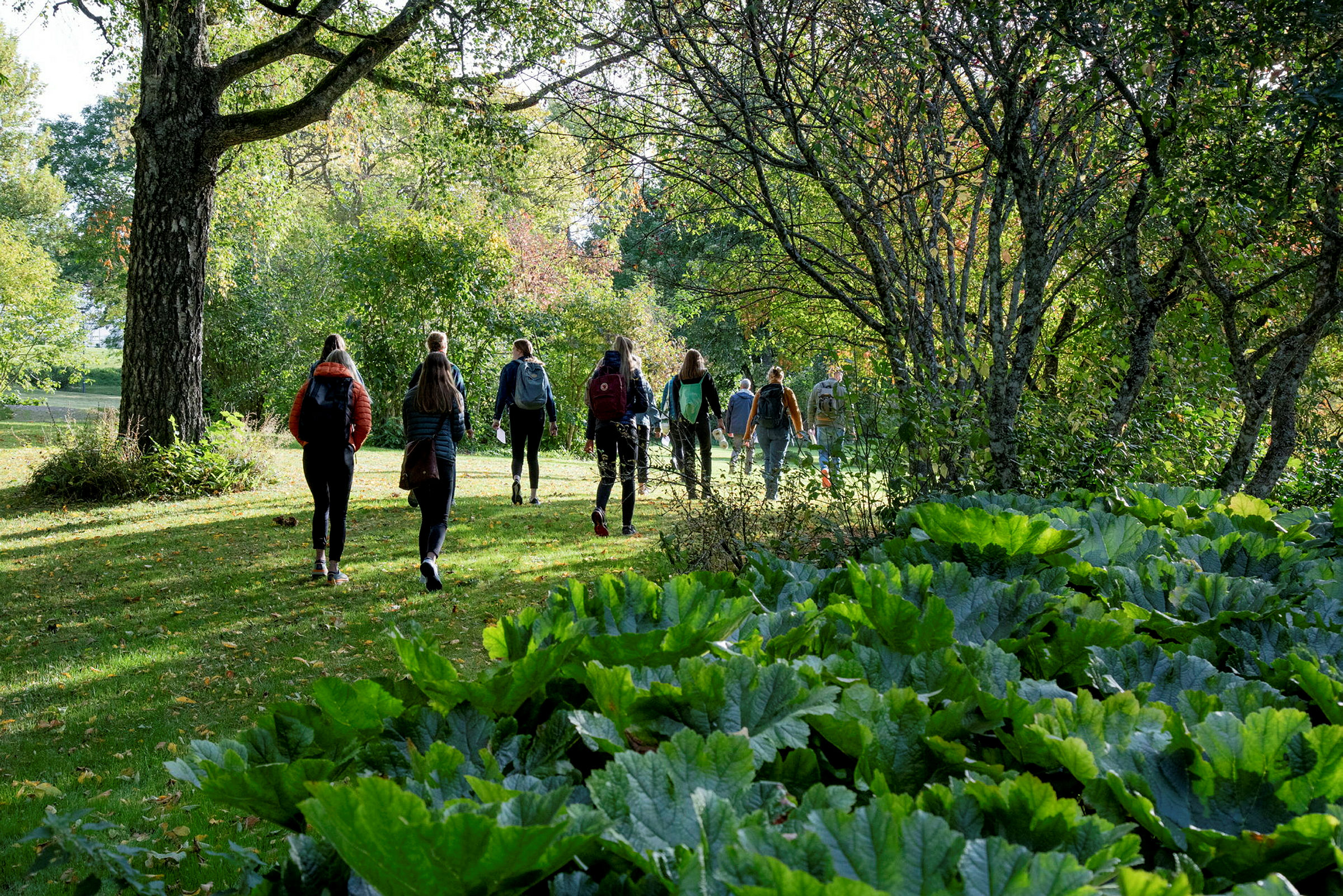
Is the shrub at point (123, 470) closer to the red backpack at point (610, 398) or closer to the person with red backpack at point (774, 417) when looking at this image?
the red backpack at point (610, 398)

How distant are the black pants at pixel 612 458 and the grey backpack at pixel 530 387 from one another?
48.7 inches

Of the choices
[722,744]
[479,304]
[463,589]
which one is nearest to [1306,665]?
[722,744]

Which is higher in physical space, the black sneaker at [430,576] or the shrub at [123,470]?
the shrub at [123,470]

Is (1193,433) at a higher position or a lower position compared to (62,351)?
lower

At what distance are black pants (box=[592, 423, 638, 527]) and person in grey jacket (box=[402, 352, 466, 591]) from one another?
212cm

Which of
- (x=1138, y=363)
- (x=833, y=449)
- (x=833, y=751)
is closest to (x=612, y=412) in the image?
(x=833, y=449)

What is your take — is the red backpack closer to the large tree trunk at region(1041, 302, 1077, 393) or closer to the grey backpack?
the grey backpack

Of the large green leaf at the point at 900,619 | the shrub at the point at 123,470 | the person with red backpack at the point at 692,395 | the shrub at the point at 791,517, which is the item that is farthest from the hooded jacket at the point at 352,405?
the large green leaf at the point at 900,619

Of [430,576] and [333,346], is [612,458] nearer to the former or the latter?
[430,576]

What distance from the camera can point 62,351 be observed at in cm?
2245

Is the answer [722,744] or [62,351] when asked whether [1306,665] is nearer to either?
[722,744]

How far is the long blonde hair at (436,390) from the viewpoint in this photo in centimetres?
718

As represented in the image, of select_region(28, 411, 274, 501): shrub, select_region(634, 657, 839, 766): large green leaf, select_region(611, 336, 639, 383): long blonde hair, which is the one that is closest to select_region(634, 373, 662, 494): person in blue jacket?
select_region(611, 336, 639, 383): long blonde hair

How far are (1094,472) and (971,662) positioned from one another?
12.3 feet
